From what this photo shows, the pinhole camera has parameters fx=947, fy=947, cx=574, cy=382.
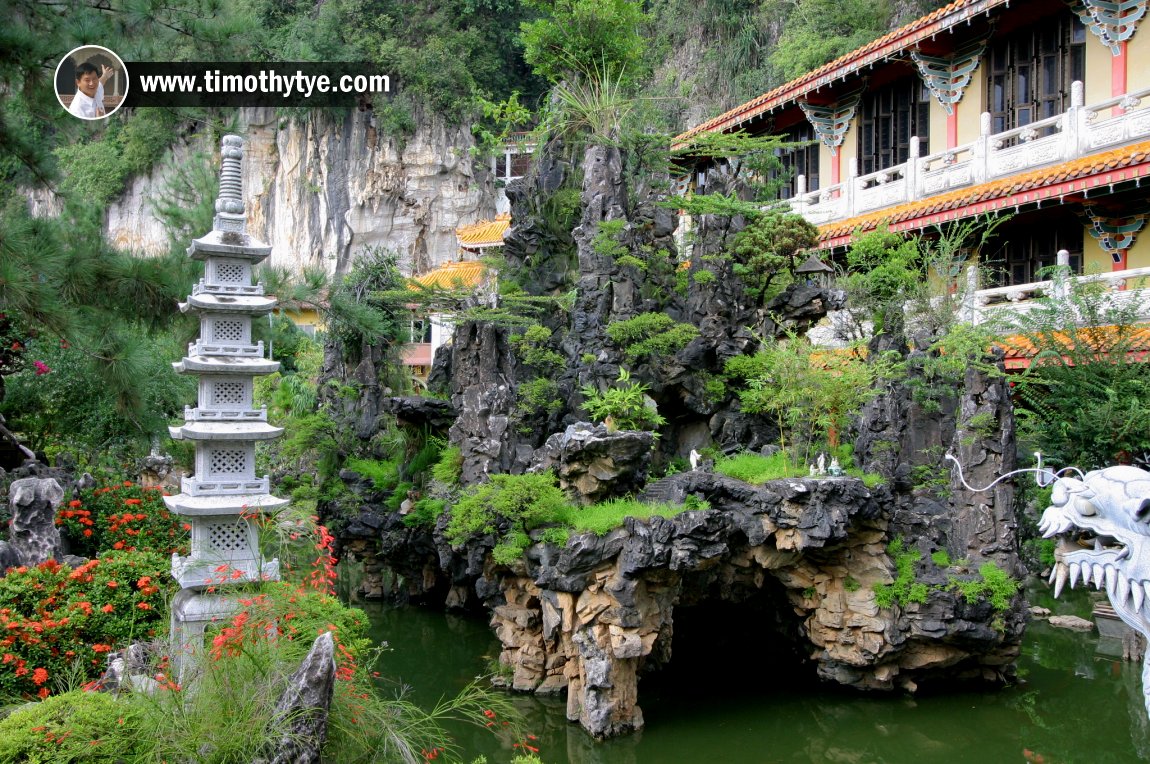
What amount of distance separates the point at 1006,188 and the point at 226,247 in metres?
10.4

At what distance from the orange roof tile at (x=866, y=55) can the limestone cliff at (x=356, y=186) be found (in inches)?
466

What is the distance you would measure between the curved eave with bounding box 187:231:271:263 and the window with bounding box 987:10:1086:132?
1221 centimetres

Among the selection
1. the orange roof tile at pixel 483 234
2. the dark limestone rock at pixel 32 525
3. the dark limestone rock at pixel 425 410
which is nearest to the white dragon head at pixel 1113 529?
the dark limestone rock at pixel 32 525

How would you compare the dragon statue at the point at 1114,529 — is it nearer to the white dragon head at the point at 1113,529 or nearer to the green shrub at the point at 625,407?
the white dragon head at the point at 1113,529

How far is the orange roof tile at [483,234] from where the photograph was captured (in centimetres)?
2461

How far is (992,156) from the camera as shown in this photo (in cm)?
1391

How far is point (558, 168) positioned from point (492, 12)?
52.5 feet

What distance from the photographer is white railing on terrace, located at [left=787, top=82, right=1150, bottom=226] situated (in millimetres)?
12359

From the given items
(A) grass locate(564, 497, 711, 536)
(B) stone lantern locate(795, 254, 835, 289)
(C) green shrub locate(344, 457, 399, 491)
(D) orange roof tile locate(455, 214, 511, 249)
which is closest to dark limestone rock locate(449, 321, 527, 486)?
(A) grass locate(564, 497, 711, 536)

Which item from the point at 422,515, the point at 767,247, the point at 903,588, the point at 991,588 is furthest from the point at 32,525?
the point at 991,588

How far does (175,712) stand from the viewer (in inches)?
213

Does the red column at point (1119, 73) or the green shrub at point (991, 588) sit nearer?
the green shrub at point (991, 588)

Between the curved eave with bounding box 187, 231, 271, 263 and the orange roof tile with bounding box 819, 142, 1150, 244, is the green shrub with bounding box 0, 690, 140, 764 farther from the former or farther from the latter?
the orange roof tile with bounding box 819, 142, 1150, 244

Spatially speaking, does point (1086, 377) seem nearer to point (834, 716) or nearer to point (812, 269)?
point (812, 269)
